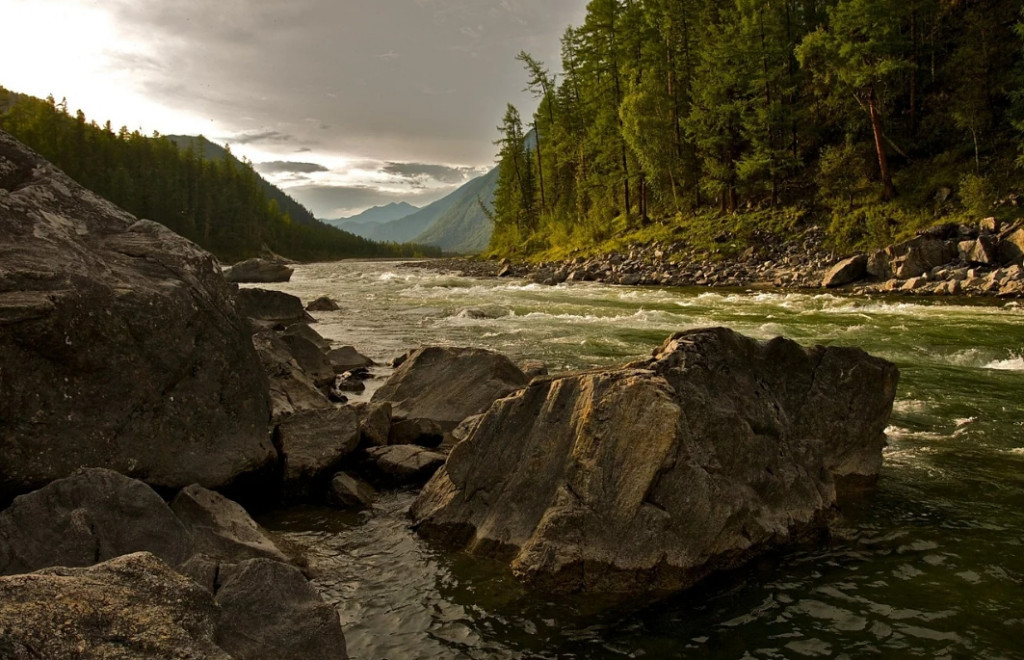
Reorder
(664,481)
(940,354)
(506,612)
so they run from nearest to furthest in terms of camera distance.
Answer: (506,612)
(664,481)
(940,354)

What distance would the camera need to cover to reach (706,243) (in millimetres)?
49219

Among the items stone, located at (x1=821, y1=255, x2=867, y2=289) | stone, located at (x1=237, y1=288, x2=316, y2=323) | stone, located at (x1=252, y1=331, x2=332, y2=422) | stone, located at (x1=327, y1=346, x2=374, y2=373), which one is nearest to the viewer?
stone, located at (x1=252, y1=331, x2=332, y2=422)

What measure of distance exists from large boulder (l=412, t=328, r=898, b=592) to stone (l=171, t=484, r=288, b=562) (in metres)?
2.29

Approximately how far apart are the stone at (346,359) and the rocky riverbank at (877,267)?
26.5m

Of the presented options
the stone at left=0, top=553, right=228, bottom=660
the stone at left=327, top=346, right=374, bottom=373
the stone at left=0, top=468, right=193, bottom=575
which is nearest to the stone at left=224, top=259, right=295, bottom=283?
the stone at left=327, top=346, right=374, bottom=373

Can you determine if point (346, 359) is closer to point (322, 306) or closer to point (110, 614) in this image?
point (110, 614)

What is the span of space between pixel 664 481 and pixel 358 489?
5084 mm

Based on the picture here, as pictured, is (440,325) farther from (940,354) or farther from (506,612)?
(506,612)

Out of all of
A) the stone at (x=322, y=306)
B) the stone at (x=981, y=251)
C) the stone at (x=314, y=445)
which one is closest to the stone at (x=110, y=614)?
the stone at (x=314, y=445)

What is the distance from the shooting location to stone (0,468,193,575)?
17.7ft

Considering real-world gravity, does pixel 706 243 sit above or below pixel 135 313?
above

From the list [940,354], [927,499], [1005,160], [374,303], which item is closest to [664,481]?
[927,499]

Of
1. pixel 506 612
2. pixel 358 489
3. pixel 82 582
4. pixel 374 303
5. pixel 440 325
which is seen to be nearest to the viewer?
pixel 82 582

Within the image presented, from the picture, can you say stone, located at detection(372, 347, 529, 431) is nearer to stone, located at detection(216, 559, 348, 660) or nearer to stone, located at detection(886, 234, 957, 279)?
stone, located at detection(216, 559, 348, 660)
